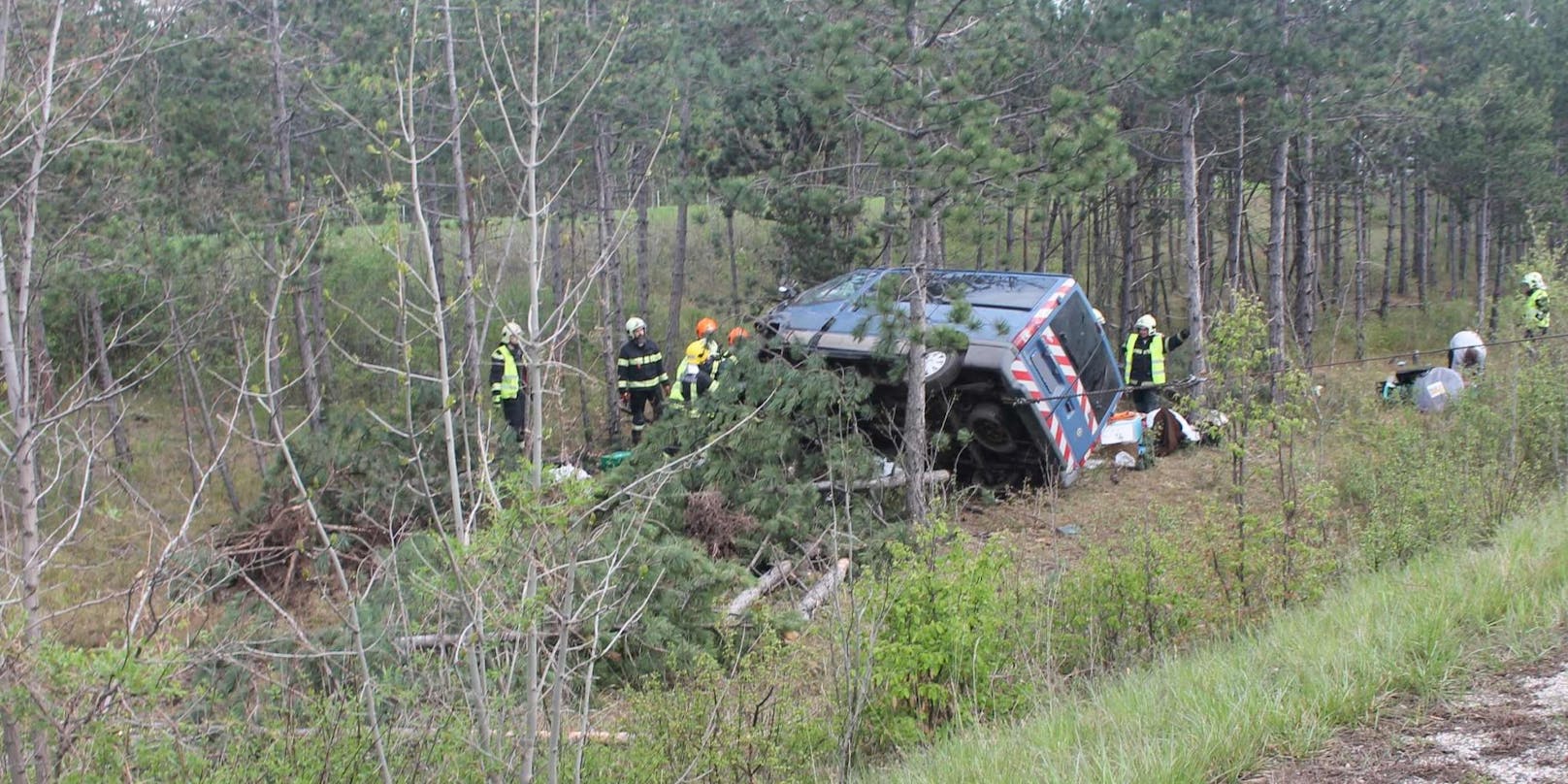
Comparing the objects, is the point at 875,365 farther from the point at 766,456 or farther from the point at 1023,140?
the point at 1023,140

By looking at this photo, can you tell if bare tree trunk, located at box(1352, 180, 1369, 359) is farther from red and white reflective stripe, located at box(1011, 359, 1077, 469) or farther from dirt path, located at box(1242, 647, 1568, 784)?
dirt path, located at box(1242, 647, 1568, 784)

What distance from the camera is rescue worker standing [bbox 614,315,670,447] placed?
14953 millimetres

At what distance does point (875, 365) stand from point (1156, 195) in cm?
1924

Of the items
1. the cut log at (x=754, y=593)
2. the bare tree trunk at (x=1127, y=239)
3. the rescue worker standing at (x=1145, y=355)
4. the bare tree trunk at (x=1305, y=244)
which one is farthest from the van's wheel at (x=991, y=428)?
the bare tree trunk at (x=1127, y=239)

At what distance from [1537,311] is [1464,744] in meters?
10.8

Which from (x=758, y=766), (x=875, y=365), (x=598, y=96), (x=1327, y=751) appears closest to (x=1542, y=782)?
(x=1327, y=751)

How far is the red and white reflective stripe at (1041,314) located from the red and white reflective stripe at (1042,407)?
202mm

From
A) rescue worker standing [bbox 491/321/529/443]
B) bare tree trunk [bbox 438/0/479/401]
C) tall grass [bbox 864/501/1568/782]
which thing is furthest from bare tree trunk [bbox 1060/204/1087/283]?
tall grass [bbox 864/501/1568/782]

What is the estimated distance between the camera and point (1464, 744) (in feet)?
12.9

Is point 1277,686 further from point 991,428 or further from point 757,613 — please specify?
point 991,428

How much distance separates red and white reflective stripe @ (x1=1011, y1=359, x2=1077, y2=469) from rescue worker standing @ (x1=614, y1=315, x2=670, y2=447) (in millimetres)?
5203

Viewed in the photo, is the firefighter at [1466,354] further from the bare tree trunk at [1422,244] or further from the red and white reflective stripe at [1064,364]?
the bare tree trunk at [1422,244]

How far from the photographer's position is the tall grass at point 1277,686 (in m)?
3.98

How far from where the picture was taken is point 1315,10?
17219 mm
